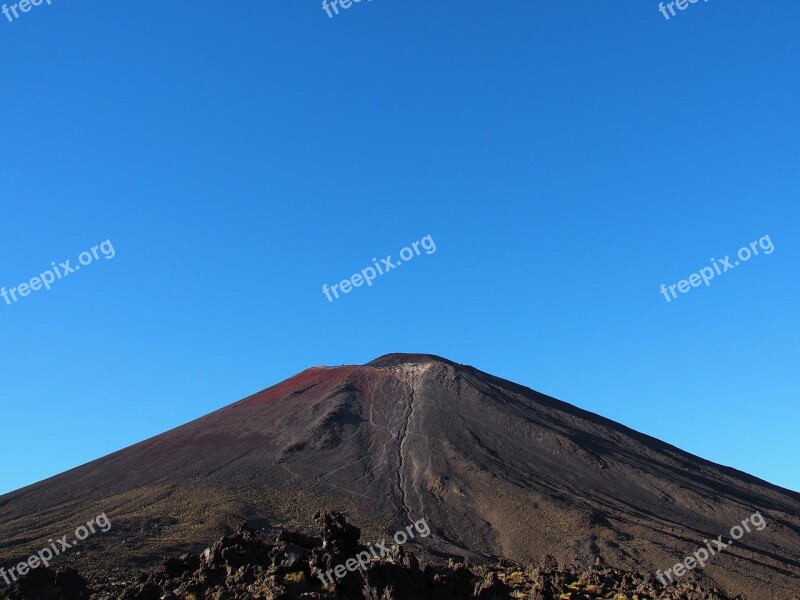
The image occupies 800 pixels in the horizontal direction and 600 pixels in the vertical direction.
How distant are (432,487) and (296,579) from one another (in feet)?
148

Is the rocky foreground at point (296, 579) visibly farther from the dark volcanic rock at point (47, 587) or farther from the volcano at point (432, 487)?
the volcano at point (432, 487)

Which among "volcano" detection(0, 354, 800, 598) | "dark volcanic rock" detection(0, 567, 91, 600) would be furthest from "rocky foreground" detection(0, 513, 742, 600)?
"volcano" detection(0, 354, 800, 598)

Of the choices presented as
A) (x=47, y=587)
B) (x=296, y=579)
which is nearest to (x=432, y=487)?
(x=47, y=587)

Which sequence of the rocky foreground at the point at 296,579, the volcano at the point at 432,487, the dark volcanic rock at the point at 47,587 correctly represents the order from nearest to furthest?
1. the rocky foreground at the point at 296,579
2. the dark volcanic rock at the point at 47,587
3. the volcano at the point at 432,487

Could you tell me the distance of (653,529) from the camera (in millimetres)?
49125

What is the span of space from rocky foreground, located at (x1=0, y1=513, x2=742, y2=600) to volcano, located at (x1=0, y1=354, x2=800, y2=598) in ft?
70.4

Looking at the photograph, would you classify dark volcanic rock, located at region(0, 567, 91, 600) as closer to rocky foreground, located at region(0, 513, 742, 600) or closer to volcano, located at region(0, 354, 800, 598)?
rocky foreground, located at region(0, 513, 742, 600)

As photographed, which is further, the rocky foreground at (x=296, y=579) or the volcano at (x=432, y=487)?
the volcano at (x=432, y=487)

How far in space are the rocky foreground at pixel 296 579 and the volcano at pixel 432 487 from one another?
21450 mm

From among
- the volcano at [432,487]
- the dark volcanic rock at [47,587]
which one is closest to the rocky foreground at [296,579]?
the dark volcanic rock at [47,587]

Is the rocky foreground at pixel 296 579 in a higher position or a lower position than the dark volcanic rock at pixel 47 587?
lower

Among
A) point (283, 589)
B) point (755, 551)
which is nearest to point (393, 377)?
point (755, 551)

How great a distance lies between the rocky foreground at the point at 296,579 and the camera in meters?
12.9

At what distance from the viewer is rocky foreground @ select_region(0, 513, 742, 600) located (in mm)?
12945
